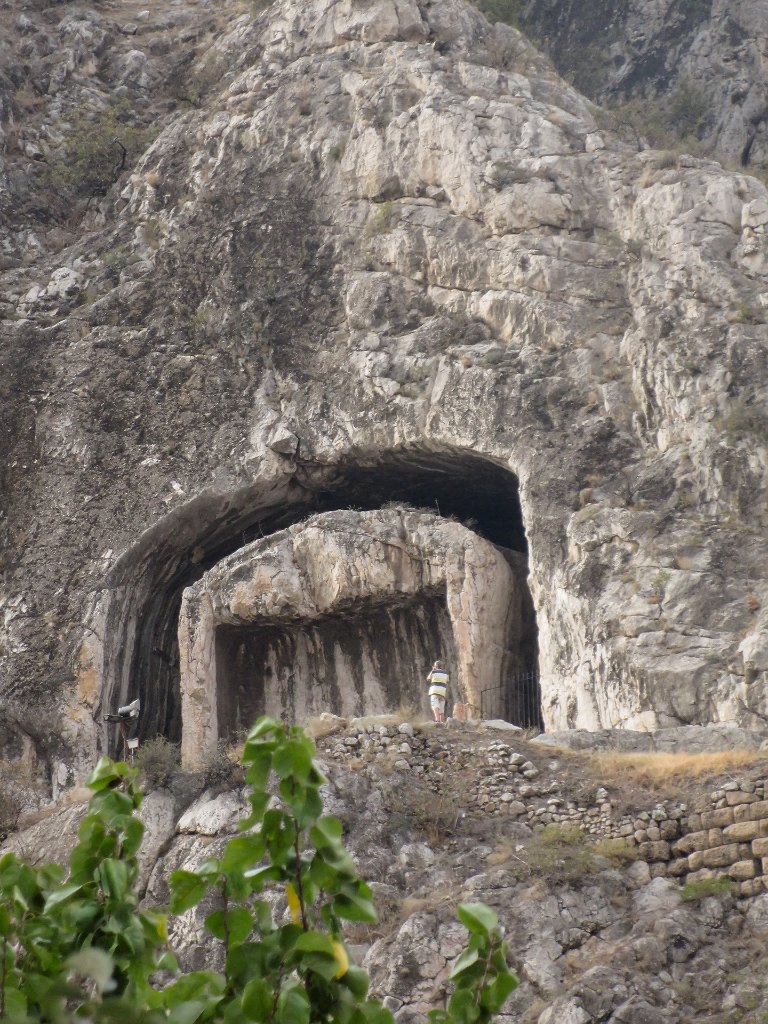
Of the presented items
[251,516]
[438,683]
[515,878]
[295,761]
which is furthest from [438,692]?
[295,761]

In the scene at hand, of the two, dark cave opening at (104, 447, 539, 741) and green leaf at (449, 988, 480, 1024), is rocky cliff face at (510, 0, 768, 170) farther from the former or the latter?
green leaf at (449, 988, 480, 1024)

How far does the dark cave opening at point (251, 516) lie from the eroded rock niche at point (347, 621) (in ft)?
4.48

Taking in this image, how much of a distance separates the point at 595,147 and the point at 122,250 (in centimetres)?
837

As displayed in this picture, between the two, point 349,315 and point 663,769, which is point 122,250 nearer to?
point 349,315

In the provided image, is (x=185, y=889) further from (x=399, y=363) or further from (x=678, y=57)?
(x=678, y=57)

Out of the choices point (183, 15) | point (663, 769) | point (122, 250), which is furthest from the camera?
point (183, 15)

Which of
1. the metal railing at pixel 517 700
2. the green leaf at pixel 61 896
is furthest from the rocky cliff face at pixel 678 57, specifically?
the green leaf at pixel 61 896

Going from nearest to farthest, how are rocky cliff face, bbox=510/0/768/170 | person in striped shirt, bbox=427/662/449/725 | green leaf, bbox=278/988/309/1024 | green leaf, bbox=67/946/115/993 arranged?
green leaf, bbox=67/946/115/993, green leaf, bbox=278/988/309/1024, person in striped shirt, bbox=427/662/449/725, rocky cliff face, bbox=510/0/768/170

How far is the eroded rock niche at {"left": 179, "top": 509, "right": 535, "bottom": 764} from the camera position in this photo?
20.1 metres

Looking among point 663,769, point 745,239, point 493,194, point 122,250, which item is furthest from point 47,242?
point 663,769

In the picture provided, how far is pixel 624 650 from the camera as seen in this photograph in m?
18.0

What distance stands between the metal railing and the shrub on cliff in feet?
48.2

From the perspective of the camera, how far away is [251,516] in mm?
23078

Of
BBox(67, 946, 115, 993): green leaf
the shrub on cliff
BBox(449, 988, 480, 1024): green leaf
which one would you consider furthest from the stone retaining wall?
BBox(67, 946, 115, 993): green leaf
